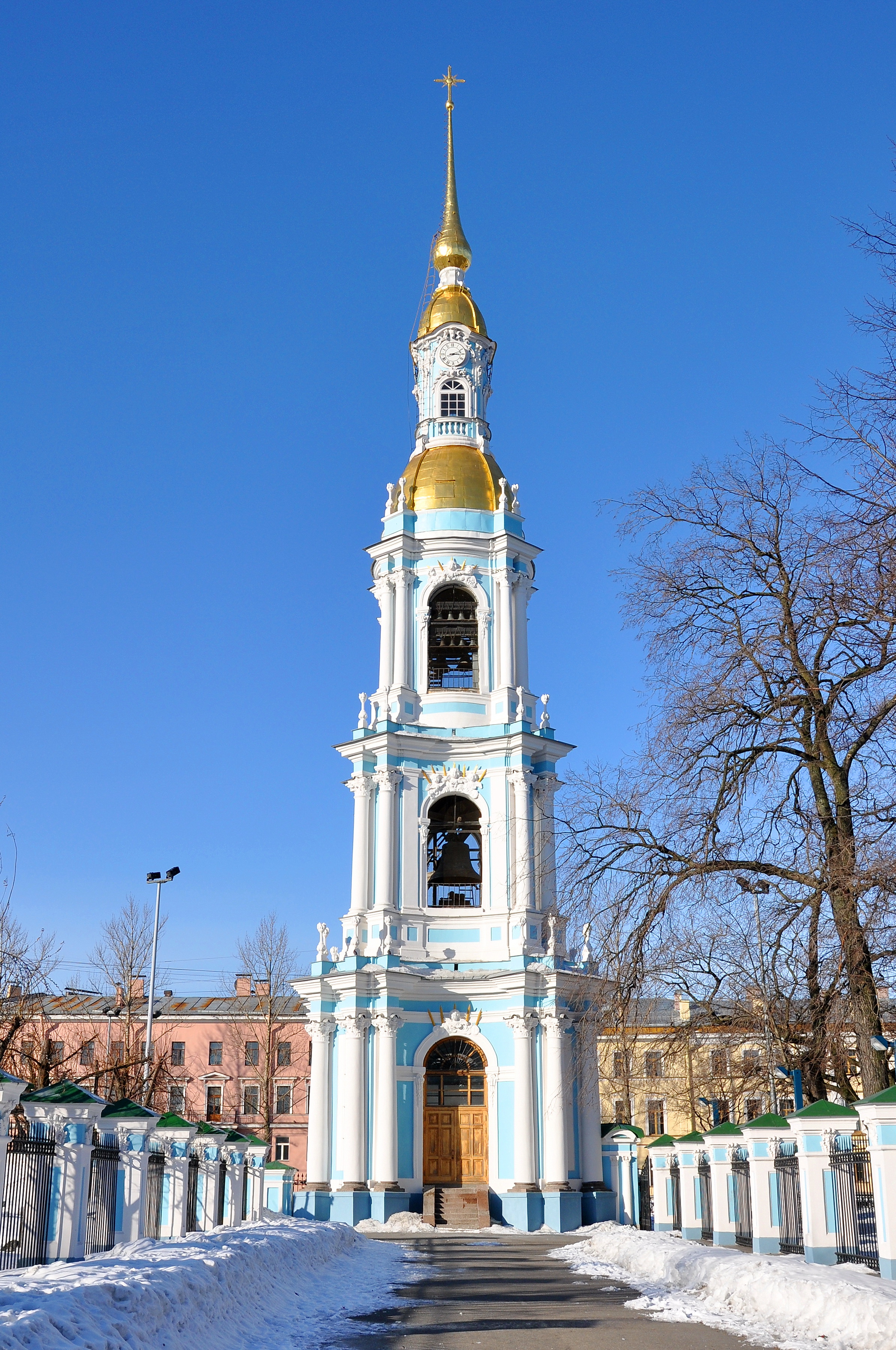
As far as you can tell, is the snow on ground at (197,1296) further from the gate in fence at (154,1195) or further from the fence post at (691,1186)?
the fence post at (691,1186)

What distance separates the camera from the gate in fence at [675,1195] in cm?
2528

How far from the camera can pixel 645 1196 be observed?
1736 inches

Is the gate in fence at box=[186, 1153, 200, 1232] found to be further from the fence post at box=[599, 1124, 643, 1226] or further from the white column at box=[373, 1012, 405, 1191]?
the fence post at box=[599, 1124, 643, 1226]

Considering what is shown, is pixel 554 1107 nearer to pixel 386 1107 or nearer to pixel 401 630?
pixel 386 1107

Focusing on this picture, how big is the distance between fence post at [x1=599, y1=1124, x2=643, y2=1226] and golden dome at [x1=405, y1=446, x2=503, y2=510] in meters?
17.0

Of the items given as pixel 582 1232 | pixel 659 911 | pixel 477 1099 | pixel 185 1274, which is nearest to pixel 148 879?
pixel 477 1099

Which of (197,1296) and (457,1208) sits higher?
(197,1296)

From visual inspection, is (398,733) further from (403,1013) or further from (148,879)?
(148,879)

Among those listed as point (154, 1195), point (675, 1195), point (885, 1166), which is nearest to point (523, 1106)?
point (675, 1195)

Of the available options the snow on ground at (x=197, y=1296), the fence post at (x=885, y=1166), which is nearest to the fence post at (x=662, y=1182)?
the snow on ground at (x=197, y=1296)

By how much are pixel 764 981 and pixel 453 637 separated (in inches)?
506

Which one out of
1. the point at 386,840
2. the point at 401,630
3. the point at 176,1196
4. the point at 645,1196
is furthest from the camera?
the point at 645,1196

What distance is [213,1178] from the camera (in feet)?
67.6

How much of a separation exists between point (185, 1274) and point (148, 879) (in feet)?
92.9
